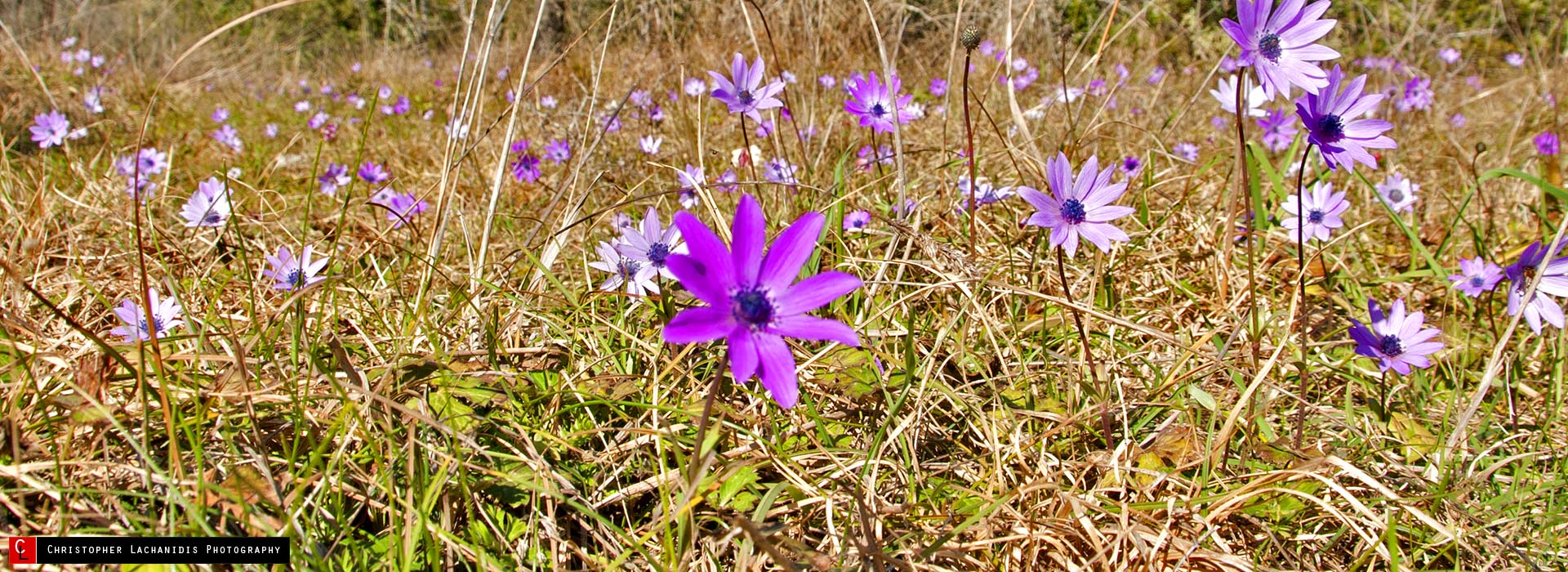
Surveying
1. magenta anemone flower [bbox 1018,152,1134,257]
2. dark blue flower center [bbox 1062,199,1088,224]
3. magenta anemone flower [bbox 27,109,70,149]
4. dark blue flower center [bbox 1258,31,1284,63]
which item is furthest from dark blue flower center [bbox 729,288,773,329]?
magenta anemone flower [bbox 27,109,70,149]

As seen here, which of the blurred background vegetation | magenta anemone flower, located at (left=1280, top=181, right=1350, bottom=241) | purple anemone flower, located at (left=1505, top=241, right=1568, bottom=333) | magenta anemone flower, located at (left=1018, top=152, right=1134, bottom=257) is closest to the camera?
magenta anemone flower, located at (left=1018, top=152, right=1134, bottom=257)

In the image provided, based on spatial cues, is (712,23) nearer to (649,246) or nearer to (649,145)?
(649,145)

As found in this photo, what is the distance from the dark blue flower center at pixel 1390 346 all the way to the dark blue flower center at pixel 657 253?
4.83 ft

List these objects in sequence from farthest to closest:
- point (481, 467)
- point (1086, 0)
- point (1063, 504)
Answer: point (1086, 0) → point (1063, 504) → point (481, 467)

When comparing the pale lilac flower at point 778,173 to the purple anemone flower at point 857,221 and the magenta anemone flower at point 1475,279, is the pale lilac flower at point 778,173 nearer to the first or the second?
the purple anemone flower at point 857,221

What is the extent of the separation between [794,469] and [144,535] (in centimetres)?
99

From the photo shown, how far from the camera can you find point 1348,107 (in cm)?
144

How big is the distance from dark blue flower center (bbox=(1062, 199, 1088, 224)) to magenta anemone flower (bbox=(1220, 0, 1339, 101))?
338mm

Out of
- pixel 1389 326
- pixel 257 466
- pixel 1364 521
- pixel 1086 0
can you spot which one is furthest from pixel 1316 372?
pixel 1086 0

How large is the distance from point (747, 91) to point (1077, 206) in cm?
97

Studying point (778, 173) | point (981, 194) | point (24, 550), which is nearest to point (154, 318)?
point (24, 550)

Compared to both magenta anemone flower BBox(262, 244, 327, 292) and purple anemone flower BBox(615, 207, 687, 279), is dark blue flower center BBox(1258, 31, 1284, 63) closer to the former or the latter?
purple anemone flower BBox(615, 207, 687, 279)

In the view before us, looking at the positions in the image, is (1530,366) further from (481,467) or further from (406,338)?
(406,338)

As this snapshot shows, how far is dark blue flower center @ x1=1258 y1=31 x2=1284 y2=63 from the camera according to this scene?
1334 millimetres
